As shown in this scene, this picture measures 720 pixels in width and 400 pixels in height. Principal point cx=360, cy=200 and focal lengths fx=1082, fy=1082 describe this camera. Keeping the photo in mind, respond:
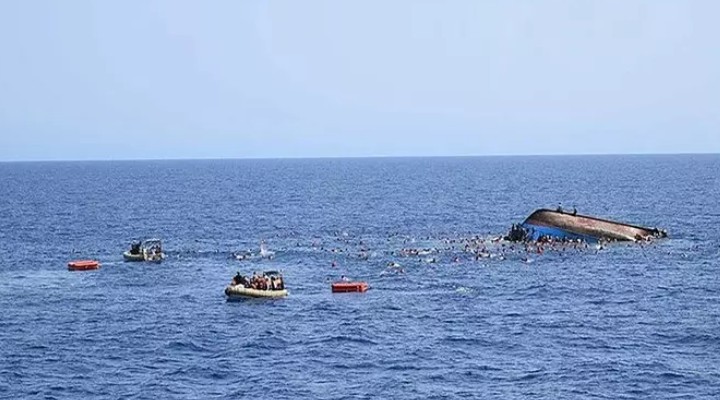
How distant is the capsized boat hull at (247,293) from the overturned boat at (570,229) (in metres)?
45.7

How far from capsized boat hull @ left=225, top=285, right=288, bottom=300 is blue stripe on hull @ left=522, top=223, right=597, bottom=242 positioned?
45.7 m

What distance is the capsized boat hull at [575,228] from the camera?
124438 millimetres

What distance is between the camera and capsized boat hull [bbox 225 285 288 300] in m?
87.4

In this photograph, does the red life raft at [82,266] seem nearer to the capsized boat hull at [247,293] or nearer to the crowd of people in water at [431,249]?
the crowd of people in water at [431,249]

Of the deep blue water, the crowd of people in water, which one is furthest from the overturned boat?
the deep blue water

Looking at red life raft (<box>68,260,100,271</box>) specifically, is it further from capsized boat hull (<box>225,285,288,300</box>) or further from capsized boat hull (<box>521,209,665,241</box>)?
capsized boat hull (<box>521,209,665,241</box>)

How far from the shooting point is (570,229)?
12456cm

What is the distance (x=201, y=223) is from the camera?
540ft

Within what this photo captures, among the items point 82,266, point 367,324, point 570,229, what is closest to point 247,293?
point 367,324

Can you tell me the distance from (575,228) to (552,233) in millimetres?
2693

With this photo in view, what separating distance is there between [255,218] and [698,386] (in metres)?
123

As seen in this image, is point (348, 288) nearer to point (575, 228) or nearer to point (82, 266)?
point (82, 266)

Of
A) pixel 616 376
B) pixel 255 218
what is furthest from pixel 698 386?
pixel 255 218

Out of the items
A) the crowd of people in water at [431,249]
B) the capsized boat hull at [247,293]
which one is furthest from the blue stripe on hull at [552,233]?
the capsized boat hull at [247,293]
